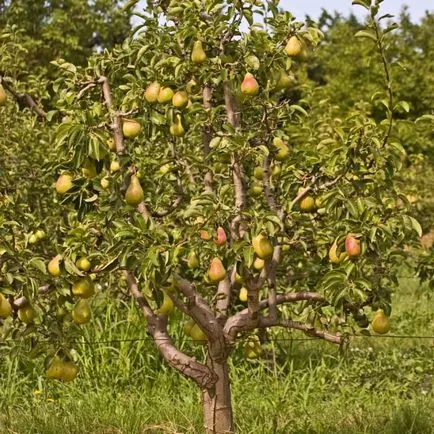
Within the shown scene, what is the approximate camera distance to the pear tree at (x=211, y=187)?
7.93 ft

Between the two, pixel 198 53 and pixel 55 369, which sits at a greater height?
pixel 198 53

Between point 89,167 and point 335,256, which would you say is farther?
point 335,256

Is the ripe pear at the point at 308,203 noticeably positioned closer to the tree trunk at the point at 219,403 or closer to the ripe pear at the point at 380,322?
the ripe pear at the point at 380,322

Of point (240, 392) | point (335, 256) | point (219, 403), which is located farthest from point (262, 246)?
point (240, 392)

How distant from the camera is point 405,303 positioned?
791 cm

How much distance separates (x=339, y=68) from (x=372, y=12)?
1726cm

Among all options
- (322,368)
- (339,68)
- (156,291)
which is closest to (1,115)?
(322,368)

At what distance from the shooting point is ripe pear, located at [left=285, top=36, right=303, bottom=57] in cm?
260

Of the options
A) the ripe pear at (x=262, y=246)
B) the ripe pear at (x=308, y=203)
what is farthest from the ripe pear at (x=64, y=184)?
the ripe pear at (x=308, y=203)

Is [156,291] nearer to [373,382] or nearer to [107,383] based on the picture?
[107,383]

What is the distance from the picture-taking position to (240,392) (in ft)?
13.9

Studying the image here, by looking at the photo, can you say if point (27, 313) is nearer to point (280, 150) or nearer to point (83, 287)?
point (83, 287)

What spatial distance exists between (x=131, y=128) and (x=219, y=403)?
1.10 metres

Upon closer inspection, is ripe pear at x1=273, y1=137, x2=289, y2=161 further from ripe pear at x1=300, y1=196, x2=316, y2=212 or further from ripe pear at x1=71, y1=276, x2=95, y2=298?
ripe pear at x1=71, y1=276, x2=95, y2=298
